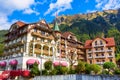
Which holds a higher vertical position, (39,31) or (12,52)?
(39,31)

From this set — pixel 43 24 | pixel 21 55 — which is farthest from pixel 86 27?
pixel 21 55

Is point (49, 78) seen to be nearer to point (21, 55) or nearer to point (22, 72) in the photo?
point (22, 72)

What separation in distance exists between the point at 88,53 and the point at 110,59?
9.74 meters

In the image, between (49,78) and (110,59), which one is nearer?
(49,78)

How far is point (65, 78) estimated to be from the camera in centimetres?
2953

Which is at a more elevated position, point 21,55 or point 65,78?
point 21,55

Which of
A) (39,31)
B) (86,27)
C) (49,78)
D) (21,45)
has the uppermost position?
(86,27)

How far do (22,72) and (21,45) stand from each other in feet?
47.8

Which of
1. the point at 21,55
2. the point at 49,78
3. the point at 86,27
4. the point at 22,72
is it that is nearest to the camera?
the point at 49,78

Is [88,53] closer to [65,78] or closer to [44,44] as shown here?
[44,44]

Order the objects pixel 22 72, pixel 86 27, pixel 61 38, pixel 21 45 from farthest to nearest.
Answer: pixel 86 27, pixel 61 38, pixel 21 45, pixel 22 72

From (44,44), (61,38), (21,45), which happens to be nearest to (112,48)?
(61,38)

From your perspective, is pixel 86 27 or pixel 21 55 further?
pixel 86 27

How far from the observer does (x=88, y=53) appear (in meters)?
77.8
